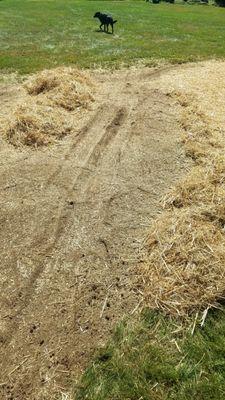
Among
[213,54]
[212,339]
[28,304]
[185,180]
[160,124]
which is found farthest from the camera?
[213,54]

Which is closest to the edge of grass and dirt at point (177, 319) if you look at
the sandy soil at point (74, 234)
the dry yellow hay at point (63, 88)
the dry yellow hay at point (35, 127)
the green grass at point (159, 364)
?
the green grass at point (159, 364)

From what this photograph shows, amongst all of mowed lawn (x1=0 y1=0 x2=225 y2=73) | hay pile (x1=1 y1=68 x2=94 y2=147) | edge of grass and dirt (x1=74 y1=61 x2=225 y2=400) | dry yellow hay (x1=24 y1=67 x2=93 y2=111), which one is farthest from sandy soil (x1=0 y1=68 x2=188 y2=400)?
mowed lawn (x1=0 y1=0 x2=225 y2=73)

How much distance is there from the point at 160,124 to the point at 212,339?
7.61m

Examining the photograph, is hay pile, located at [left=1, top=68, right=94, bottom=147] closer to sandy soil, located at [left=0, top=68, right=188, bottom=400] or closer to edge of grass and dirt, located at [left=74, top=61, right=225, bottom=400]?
sandy soil, located at [left=0, top=68, right=188, bottom=400]

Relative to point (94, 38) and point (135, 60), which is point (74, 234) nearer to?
point (135, 60)

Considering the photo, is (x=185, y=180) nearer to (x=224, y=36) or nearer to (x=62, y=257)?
(x=62, y=257)

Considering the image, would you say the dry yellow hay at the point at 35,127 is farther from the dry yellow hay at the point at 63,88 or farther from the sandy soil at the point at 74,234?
the dry yellow hay at the point at 63,88

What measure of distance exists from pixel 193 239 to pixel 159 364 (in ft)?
8.44

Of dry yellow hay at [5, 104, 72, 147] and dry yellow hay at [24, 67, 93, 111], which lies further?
dry yellow hay at [24, 67, 93, 111]

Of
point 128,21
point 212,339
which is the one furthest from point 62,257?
point 128,21

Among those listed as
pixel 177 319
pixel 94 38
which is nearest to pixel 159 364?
pixel 177 319

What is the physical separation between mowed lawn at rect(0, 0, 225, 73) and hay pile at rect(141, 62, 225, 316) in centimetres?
994

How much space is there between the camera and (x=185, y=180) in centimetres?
980

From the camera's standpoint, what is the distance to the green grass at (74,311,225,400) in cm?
559
